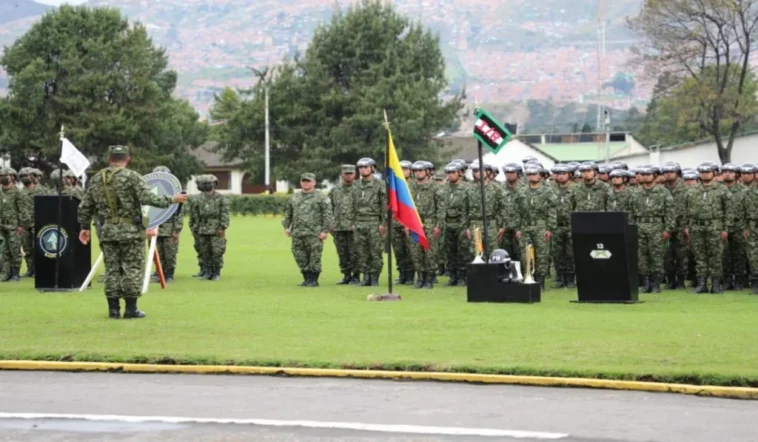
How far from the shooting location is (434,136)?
8438 cm

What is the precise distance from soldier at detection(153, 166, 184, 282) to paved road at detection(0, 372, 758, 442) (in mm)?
11796

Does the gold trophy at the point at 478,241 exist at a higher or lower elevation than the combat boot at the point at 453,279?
higher

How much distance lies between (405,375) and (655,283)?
34.3ft

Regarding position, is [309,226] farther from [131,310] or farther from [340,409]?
[340,409]

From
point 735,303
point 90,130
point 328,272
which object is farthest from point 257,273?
point 90,130

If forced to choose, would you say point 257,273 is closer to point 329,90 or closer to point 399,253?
point 399,253

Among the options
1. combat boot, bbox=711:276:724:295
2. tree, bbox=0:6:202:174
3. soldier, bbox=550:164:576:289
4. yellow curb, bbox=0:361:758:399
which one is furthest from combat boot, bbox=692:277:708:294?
tree, bbox=0:6:202:174

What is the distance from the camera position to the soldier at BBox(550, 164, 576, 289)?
22.3m

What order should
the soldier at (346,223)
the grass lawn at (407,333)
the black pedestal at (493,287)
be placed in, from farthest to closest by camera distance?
1. the soldier at (346,223)
2. the black pedestal at (493,287)
3. the grass lawn at (407,333)

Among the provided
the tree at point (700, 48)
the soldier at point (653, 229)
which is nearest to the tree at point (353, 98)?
the tree at point (700, 48)

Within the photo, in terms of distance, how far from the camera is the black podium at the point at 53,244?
21.5 meters

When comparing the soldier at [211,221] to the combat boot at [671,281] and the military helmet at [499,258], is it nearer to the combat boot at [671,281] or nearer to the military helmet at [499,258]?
the military helmet at [499,258]

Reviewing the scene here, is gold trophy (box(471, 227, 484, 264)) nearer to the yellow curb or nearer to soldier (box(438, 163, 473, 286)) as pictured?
soldier (box(438, 163, 473, 286))

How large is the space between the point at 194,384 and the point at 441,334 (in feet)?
12.0
